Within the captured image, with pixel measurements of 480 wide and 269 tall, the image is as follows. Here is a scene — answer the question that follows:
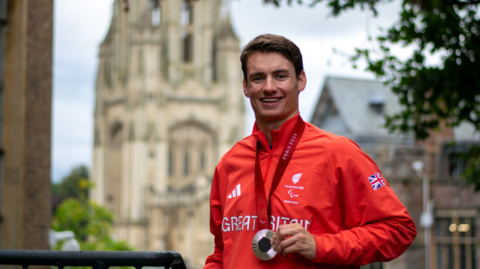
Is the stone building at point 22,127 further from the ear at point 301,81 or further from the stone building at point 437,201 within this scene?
the stone building at point 437,201

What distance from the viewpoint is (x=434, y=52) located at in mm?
8898

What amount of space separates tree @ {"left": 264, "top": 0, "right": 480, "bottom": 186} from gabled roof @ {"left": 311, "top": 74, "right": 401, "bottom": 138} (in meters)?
21.5

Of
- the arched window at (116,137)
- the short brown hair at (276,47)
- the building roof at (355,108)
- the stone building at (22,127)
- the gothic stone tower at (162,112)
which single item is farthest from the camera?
the arched window at (116,137)

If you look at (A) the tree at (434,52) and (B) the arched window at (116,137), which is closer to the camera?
(A) the tree at (434,52)

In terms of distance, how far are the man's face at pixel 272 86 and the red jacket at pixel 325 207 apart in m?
0.06

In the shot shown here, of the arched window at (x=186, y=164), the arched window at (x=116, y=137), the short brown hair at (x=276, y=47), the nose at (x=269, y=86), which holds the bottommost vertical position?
the arched window at (x=186, y=164)

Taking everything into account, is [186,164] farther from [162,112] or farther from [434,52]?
[434,52]

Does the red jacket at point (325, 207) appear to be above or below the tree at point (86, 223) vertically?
above

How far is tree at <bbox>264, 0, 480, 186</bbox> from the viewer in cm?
818

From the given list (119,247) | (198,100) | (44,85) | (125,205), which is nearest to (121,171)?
(125,205)

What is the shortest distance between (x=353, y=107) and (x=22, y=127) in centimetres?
2584

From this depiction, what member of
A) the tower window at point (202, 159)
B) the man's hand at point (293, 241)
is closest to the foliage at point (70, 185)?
the tower window at point (202, 159)

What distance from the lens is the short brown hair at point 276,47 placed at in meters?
2.52

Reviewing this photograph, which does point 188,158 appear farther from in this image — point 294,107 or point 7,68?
point 294,107
